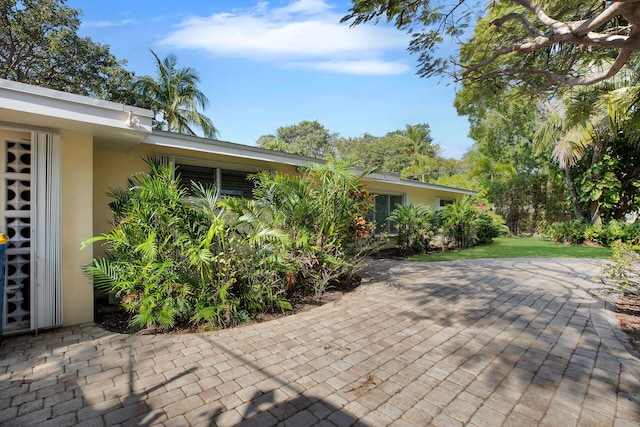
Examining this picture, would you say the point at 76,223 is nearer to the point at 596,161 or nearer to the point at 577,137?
the point at 577,137

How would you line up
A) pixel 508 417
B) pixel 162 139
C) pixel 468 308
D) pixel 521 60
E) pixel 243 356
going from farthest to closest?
pixel 521 60, pixel 162 139, pixel 468 308, pixel 243 356, pixel 508 417

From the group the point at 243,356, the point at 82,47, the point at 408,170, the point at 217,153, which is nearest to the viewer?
the point at 243,356

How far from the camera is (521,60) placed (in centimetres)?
704

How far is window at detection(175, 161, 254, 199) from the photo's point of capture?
608 cm

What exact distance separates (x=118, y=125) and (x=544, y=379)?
18.1 ft

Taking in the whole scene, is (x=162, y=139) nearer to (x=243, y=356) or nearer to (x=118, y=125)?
(x=118, y=125)

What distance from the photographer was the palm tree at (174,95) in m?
18.7

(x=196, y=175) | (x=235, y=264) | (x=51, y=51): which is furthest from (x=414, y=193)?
(x=51, y=51)

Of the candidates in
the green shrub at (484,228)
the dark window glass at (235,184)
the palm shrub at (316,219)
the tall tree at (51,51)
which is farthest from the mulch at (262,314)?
the tall tree at (51,51)

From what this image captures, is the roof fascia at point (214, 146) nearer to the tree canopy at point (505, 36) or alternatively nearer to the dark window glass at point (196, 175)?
the dark window glass at point (196, 175)

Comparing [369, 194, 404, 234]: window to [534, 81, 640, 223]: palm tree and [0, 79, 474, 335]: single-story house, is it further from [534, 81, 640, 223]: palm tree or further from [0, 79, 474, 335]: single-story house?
[0, 79, 474, 335]: single-story house

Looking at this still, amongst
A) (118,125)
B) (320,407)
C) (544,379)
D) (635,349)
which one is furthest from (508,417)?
(118,125)

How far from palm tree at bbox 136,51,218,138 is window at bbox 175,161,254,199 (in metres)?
15.4

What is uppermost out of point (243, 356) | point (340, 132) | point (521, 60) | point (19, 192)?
point (340, 132)
